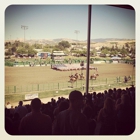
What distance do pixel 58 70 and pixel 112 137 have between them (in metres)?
0.84

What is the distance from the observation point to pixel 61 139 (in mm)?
3008

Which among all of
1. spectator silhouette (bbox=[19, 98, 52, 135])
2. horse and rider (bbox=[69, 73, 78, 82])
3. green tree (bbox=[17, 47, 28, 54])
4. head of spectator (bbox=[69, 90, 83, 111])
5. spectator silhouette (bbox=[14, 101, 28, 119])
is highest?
green tree (bbox=[17, 47, 28, 54])

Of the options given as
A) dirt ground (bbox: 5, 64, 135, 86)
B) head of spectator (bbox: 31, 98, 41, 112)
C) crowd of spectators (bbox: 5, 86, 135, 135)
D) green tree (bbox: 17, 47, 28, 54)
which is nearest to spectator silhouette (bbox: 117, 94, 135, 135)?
crowd of spectators (bbox: 5, 86, 135, 135)

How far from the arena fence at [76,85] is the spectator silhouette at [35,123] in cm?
15

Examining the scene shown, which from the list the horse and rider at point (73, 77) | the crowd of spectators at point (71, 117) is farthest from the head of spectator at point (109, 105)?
the horse and rider at point (73, 77)

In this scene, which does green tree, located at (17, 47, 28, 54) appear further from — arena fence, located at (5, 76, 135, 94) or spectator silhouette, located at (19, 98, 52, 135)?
spectator silhouette, located at (19, 98, 52, 135)

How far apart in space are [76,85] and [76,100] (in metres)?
0.15

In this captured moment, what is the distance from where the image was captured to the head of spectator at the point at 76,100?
301 cm

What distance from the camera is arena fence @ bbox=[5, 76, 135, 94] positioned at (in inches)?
118

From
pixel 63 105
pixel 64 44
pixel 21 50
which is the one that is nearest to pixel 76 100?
pixel 63 105

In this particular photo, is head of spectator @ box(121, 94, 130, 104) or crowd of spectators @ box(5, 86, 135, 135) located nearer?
crowd of spectators @ box(5, 86, 135, 135)

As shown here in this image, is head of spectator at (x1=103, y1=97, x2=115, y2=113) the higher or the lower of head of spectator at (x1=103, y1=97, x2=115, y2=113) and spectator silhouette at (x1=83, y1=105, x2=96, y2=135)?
the higher

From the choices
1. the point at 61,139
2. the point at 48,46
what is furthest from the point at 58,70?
the point at 61,139

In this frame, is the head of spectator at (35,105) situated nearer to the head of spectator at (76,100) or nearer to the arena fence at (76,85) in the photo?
the arena fence at (76,85)
